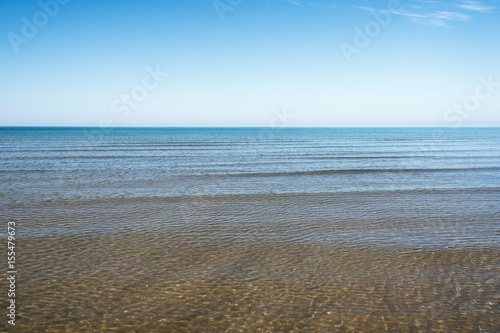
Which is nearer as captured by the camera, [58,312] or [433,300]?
[58,312]

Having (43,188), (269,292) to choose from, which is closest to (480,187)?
(269,292)

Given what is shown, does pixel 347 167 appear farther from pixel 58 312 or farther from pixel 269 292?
pixel 58 312

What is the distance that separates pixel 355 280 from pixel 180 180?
51.9ft

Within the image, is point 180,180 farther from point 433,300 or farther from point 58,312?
→ point 433,300

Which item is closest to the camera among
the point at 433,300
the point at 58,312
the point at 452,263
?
the point at 58,312

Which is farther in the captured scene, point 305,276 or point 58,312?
point 305,276

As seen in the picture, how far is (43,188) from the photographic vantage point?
17.8 metres

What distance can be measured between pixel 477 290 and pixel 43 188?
19209 millimetres

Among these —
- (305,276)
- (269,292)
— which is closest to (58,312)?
(269,292)

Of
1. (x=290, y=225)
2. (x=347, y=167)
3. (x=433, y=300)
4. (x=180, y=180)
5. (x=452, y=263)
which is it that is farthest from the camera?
(x=347, y=167)

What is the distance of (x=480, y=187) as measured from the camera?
1877 centimetres

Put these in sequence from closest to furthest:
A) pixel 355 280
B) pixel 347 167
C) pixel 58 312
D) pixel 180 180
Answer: pixel 58 312 → pixel 355 280 → pixel 180 180 → pixel 347 167

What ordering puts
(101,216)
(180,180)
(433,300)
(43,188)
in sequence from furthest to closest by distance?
(180,180) → (43,188) → (101,216) → (433,300)

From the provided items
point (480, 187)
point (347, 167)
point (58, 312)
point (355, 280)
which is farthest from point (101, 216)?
point (347, 167)
